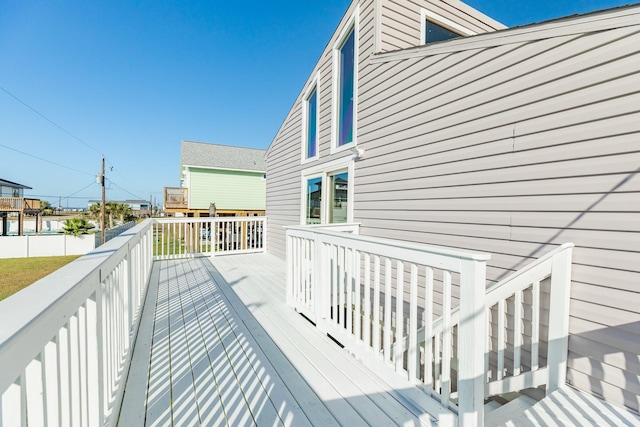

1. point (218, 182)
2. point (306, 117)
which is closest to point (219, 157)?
point (218, 182)

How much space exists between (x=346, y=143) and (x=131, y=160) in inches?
1519

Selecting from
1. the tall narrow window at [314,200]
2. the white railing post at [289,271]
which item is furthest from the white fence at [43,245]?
the white railing post at [289,271]

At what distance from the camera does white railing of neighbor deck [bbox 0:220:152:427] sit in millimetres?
653

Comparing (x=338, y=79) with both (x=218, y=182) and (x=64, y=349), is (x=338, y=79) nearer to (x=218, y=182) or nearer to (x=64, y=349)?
(x=64, y=349)

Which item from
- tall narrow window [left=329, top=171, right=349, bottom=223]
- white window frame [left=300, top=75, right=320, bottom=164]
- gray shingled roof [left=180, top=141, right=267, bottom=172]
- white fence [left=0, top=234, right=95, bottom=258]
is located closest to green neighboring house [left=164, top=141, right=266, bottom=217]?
gray shingled roof [left=180, top=141, right=267, bottom=172]

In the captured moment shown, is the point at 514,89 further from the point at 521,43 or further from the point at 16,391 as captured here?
the point at 16,391

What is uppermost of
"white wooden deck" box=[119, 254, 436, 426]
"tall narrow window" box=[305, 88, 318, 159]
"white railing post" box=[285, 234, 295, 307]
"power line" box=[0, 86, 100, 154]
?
"power line" box=[0, 86, 100, 154]

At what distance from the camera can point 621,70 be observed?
1.88 m

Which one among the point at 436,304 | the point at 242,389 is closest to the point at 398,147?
the point at 436,304

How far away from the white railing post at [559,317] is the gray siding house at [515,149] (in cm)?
6

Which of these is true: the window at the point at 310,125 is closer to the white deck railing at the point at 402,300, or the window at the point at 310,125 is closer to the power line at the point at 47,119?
the white deck railing at the point at 402,300

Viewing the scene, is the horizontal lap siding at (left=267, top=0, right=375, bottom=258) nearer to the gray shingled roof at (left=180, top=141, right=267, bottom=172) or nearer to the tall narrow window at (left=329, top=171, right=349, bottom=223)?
the tall narrow window at (left=329, top=171, right=349, bottom=223)

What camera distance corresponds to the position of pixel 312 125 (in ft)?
19.6

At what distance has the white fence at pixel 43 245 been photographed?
13.4 meters
